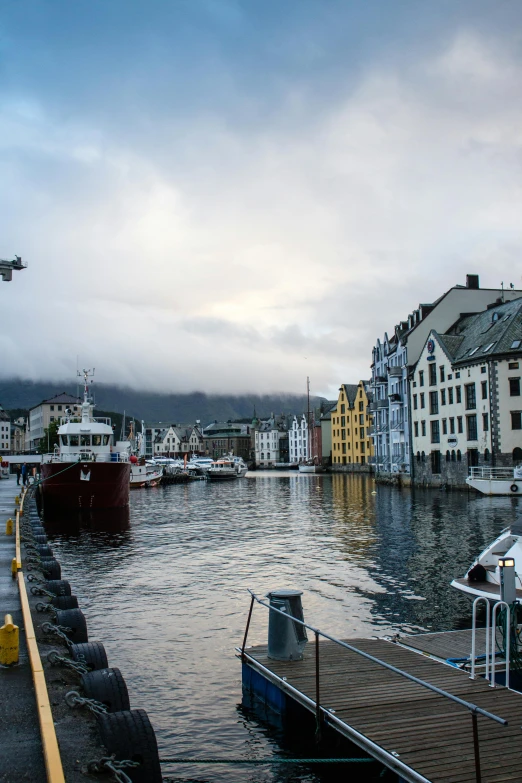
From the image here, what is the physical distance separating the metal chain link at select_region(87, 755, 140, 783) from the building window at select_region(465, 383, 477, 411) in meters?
69.9

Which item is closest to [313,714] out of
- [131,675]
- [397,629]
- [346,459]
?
[131,675]

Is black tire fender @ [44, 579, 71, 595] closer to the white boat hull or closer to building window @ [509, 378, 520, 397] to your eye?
the white boat hull

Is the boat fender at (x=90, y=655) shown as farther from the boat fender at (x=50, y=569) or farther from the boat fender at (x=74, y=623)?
the boat fender at (x=50, y=569)

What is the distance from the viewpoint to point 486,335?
7444 centimetres

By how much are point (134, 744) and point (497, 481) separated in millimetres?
61346

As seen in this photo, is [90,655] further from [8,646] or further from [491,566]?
[491,566]

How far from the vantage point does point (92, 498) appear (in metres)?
54.9

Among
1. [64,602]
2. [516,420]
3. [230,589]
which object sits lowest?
[230,589]

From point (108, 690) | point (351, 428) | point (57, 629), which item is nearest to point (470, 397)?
point (57, 629)

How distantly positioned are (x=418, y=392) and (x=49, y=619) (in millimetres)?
77589

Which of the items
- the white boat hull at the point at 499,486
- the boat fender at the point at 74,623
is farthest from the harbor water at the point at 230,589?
the white boat hull at the point at 499,486

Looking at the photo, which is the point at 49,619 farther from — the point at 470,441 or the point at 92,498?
the point at 470,441

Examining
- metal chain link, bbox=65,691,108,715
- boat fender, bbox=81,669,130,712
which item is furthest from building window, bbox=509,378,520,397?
metal chain link, bbox=65,691,108,715

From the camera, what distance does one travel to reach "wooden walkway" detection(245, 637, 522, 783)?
874 cm
